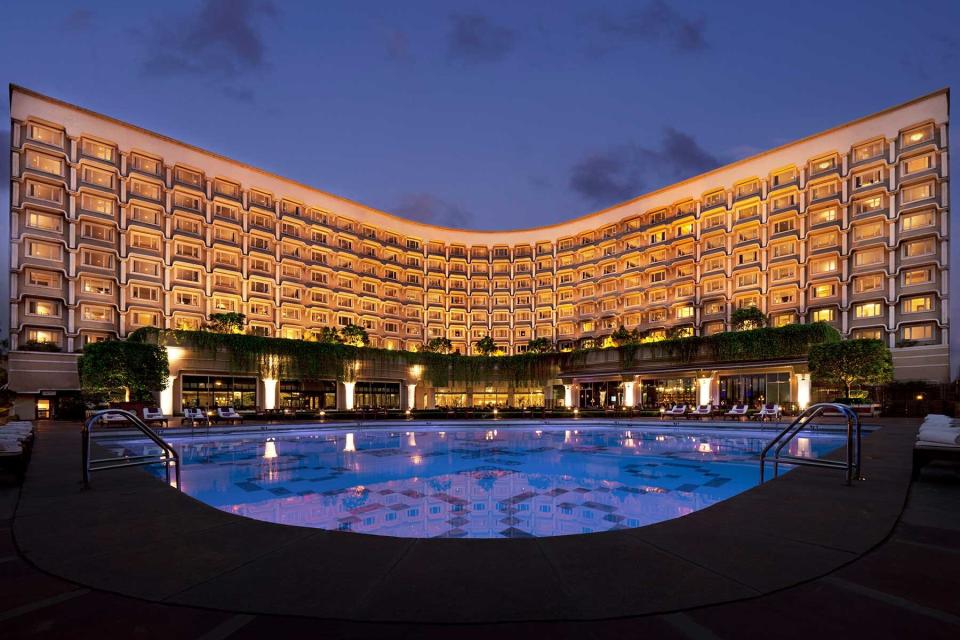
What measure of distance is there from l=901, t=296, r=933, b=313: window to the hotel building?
4.5 inches

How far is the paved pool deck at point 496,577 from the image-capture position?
102 inches

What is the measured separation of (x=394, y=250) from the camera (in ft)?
199

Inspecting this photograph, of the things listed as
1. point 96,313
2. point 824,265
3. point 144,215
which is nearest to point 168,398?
point 96,313

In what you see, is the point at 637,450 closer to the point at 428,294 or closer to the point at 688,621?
the point at 688,621

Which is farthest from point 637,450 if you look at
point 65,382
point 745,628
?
point 65,382

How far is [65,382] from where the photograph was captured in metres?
35.4

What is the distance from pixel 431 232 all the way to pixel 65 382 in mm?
40765

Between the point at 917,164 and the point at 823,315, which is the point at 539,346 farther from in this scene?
the point at 917,164

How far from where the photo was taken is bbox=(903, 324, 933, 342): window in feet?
118

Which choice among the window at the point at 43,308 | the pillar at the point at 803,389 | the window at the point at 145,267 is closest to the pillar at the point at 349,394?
the window at the point at 145,267

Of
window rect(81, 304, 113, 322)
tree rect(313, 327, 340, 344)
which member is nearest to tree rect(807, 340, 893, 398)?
tree rect(313, 327, 340, 344)

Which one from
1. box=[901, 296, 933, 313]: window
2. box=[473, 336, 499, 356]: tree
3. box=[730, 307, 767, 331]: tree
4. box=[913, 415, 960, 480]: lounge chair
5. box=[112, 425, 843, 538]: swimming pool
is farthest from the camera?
box=[473, 336, 499, 356]: tree

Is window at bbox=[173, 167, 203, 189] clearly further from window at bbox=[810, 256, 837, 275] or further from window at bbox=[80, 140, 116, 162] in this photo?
window at bbox=[810, 256, 837, 275]

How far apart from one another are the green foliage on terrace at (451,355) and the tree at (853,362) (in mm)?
3975
